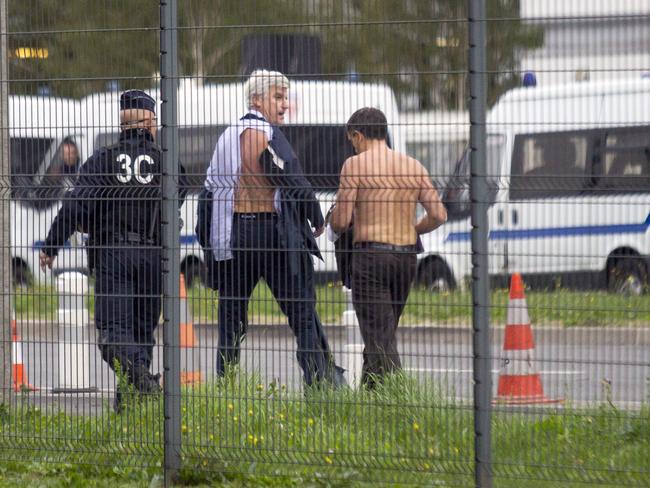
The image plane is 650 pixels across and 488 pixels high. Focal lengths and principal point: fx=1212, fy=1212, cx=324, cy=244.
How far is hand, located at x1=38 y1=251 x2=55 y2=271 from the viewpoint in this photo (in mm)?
6301

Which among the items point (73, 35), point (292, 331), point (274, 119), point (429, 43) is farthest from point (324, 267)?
point (73, 35)

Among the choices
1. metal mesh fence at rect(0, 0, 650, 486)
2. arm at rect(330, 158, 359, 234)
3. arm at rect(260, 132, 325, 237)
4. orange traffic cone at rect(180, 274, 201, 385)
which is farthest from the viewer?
orange traffic cone at rect(180, 274, 201, 385)

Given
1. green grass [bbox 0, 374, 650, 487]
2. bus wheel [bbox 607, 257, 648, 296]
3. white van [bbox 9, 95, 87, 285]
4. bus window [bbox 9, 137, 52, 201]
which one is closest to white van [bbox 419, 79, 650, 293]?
bus wheel [bbox 607, 257, 648, 296]

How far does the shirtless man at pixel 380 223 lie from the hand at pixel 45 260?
158 centimetres

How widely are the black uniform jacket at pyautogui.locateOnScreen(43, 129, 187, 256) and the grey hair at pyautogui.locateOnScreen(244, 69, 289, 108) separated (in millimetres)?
713

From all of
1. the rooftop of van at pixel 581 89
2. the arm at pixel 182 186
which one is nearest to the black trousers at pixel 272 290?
the arm at pixel 182 186

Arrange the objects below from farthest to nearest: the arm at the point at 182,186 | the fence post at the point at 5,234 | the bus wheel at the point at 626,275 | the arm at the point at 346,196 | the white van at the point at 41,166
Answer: the fence post at the point at 5,234 → the white van at the point at 41,166 → the arm at the point at 182,186 → the arm at the point at 346,196 → the bus wheel at the point at 626,275

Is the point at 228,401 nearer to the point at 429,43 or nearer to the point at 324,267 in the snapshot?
the point at 324,267

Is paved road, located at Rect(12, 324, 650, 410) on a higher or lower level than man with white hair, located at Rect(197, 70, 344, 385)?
lower

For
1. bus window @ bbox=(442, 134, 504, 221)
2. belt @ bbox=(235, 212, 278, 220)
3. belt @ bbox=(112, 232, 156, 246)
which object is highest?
bus window @ bbox=(442, 134, 504, 221)

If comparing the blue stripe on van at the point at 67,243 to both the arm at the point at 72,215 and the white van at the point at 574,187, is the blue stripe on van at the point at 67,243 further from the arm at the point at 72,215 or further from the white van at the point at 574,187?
the white van at the point at 574,187

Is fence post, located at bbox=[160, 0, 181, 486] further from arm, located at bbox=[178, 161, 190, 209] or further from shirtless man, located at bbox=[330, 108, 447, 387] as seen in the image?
shirtless man, located at bbox=[330, 108, 447, 387]

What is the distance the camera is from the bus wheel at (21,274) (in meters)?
6.51

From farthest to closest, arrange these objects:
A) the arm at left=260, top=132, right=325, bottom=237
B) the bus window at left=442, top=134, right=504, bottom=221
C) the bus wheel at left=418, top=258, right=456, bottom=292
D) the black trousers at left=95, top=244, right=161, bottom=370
→ the black trousers at left=95, top=244, right=161, bottom=370
the arm at left=260, top=132, right=325, bottom=237
the bus wheel at left=418, top=258, right=456, bottom=292
the bus window at left=442, top=134, right=504, bottom=221
